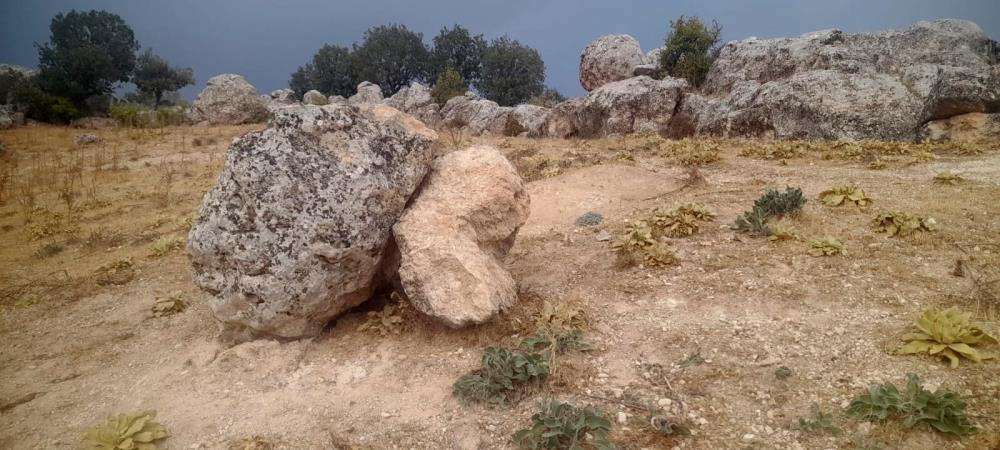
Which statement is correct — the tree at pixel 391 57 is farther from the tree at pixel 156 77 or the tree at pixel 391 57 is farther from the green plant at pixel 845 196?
the green plant at pixel 845 196

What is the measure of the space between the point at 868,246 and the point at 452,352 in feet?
15.5

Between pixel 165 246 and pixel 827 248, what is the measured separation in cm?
891

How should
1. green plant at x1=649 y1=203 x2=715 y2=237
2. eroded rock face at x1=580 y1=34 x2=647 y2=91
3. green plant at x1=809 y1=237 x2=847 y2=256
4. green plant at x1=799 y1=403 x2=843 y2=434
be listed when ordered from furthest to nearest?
eroded rock face at x1=580 y1=34 x2=647 y2=91, green plant at x1=649 y1=203 x2=715 y2=237, green plant at x1=809 y1=237 x2=847 y2=256, green plant at x1=799 y1=403 x2=843 y2=434

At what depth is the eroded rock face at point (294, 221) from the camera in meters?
4.48

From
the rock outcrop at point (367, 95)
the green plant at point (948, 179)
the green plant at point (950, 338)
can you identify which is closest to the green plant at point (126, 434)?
the green plant at point (950, 338)

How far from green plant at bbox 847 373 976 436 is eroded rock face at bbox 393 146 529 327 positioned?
8.76 feet

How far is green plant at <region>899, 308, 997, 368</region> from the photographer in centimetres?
359

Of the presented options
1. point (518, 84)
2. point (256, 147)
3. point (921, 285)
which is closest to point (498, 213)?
point (256, 147)

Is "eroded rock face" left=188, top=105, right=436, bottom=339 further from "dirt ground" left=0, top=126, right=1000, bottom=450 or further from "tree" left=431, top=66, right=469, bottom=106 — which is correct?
"tree" left=431, top=66, right=469, bottom=106

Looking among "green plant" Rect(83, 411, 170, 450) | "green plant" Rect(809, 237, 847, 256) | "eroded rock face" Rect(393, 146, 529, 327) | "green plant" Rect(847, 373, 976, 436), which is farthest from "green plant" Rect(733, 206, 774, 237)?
"green plant" Rect(83, 411, 170, 450)


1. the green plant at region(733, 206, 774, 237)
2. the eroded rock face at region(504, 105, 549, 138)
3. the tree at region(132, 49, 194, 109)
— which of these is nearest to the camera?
the green plant at region(733, 206, 774, 237)

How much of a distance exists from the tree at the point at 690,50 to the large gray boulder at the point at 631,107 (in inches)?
179

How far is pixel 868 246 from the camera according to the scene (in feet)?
19.3

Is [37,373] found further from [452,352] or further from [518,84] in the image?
[518,84]
